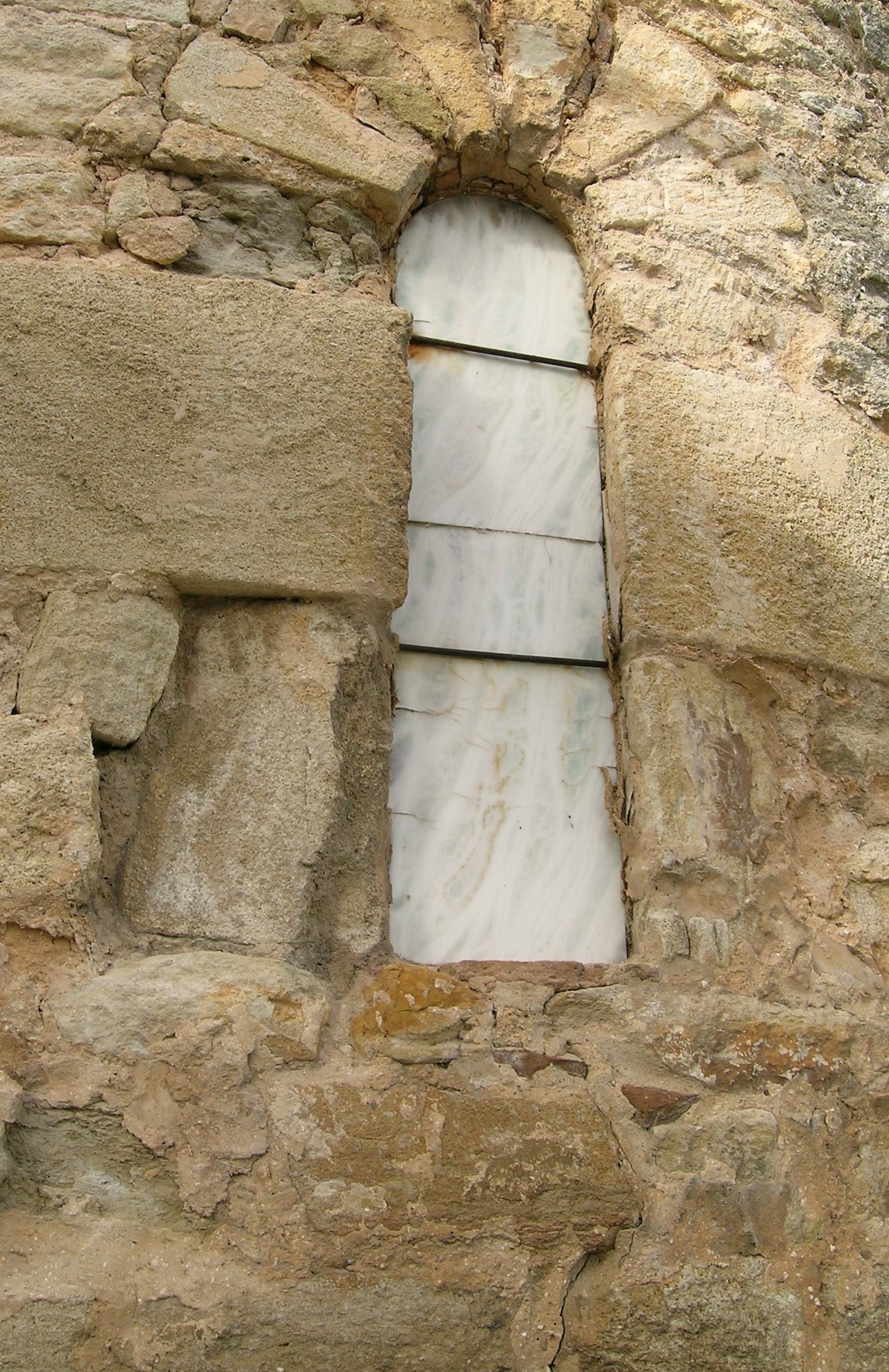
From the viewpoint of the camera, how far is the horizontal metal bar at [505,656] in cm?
216

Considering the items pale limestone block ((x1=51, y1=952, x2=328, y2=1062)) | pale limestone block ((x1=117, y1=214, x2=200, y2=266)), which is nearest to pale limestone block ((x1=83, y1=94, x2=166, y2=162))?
pale limestone block ((x1=117, y1=214, x2=200, y2=266))

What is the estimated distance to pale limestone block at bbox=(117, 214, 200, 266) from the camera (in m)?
2.09

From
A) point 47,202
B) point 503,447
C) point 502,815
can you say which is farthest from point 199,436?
point 502,815

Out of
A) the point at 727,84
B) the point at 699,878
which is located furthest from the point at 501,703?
the point at 727,84

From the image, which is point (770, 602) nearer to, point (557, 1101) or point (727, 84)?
point (557, 1101)

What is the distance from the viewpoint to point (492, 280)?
2498 millimetres

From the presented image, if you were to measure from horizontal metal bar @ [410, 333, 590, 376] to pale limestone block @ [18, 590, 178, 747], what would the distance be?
0.92 m

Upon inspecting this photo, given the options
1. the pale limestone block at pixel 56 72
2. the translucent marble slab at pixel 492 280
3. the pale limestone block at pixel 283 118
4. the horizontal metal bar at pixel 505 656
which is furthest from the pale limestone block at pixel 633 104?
the horizontal metal bar at pixel 505 656

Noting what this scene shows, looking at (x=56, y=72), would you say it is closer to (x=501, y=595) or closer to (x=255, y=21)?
(x=255, y=21)

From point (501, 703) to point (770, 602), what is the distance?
22.0 inches

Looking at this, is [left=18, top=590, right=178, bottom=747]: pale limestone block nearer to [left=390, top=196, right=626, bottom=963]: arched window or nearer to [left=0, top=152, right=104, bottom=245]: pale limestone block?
[left=390, top=196, right=626, bottom=963]: arched window

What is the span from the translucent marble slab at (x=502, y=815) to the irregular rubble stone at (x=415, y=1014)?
134mm

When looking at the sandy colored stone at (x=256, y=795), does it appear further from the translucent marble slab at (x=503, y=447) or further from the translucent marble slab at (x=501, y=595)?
the translucent marble slab at (x=503, y=447)

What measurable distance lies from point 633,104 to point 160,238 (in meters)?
1.19
